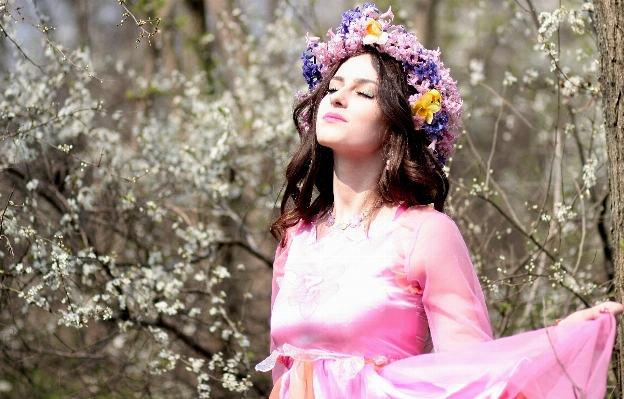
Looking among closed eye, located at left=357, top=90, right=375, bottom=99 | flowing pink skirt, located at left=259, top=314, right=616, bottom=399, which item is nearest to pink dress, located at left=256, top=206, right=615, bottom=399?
flowing pink skirt, located at left=259, top=314, right=616, bottom=399

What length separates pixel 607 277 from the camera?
429 centimetres

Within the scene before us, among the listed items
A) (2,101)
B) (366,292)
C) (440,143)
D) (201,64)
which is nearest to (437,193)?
(440,143)

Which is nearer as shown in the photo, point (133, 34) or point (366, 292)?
point (366, 292)

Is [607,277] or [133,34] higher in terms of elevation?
[133,34]

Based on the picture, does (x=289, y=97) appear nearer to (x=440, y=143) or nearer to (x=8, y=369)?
(x=8, y=369)

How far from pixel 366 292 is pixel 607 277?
234cm

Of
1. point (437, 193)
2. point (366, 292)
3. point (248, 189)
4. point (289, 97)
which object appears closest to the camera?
point (366, 292)

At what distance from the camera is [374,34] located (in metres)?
2.66

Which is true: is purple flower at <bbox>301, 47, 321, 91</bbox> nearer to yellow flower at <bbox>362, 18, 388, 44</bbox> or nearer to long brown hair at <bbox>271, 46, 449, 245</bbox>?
long brown hair at <bbox>271, 46, 449, 245</bbox>

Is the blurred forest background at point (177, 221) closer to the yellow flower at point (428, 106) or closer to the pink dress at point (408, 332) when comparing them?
the pink dress at point (408, 332)

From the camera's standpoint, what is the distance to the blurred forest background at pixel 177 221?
3576 millimetres

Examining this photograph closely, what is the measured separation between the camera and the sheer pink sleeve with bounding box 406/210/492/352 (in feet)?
7.50

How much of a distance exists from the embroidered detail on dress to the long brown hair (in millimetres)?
287

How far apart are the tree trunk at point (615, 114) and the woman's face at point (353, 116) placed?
0.74 m
